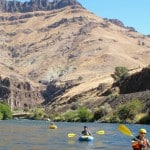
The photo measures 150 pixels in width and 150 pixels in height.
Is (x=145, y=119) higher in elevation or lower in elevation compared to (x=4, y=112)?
lower

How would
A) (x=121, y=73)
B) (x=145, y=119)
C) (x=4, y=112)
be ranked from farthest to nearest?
(x=121, y=73) < (x=4, y=112) < (x=145, y=119)

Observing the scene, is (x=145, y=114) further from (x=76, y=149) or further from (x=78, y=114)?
(x=76, y=149)

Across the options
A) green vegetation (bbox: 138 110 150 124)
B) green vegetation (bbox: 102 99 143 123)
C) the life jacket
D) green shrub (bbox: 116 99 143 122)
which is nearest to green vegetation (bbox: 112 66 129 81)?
green vegetation (bbox: 102 99 143 123)

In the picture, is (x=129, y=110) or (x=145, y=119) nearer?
(x=145, y=119)

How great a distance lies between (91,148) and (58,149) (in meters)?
4.00

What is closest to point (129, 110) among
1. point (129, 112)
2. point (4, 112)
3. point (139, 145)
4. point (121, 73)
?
point (129, 112)

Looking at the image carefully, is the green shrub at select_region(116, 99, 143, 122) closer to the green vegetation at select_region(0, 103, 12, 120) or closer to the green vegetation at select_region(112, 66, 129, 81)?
the green vegetation at select_region(0, 103, 12, 120)

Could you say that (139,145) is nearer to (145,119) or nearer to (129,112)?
(145,119)

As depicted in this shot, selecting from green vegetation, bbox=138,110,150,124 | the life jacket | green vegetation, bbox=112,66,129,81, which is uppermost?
green vegetation, bbox=112,66,129,81

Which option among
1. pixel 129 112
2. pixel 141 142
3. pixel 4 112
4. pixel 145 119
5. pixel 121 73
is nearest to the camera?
pixel 141 142

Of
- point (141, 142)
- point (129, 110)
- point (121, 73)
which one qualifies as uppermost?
point (121, 73)

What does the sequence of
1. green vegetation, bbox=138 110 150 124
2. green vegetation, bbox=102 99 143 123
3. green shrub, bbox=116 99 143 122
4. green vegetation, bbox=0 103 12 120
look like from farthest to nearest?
green vegetation, bbox=0 103 12 120 → green shrub, bbox=116 99 143 122 → green vegetation, bbox=102 99 143 123 → green vegetation, bbox=138 110 150 124

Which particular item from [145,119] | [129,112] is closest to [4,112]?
[129,112]

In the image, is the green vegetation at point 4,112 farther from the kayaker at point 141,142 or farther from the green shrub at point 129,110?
the kayaker at point 141,142
